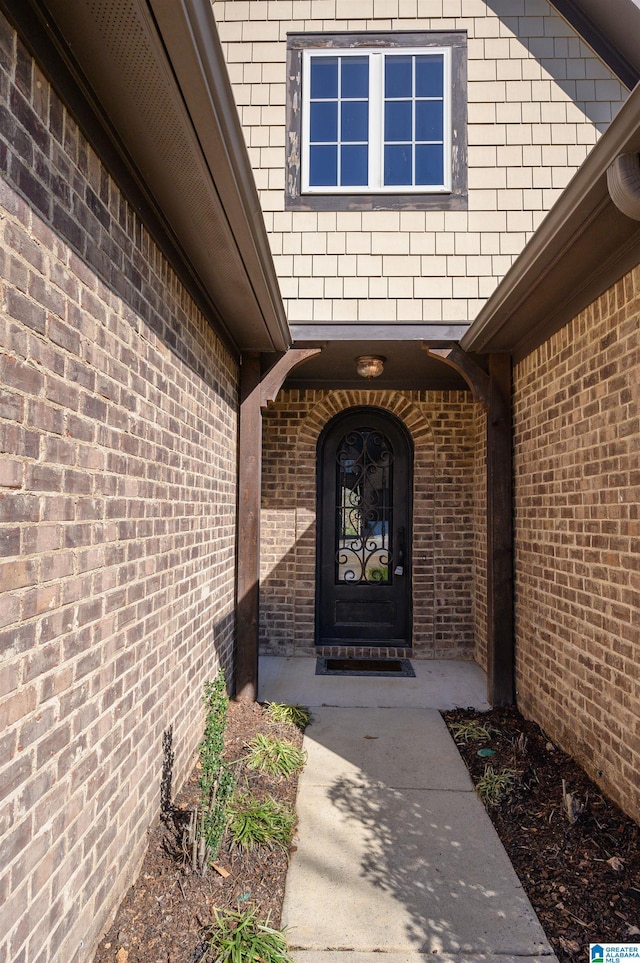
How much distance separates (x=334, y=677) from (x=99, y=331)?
3962 millimetres

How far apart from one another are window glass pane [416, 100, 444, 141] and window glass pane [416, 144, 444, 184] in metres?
0.08

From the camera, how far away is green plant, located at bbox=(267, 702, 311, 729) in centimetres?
407

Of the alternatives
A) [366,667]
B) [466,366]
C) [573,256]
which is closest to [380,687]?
[366,667]

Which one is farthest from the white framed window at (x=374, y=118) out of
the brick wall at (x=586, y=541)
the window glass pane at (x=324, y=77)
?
the brick wall at (x=586, y=541)

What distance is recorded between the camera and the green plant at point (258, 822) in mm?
2637

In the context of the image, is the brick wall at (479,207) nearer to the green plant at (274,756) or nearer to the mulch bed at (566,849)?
the green plant at (274,756)

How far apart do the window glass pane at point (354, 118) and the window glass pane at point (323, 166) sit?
183mm

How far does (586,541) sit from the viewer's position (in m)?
3.27

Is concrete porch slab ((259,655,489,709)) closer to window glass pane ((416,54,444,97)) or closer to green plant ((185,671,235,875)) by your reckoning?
green plant ((185,671,235,875))

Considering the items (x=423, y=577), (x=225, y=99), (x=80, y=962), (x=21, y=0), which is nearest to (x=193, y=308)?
→ (x=225, y=99)

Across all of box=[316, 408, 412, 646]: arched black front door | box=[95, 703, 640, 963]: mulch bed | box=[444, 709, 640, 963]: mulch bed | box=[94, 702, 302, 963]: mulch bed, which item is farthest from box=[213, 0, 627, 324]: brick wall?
box=[94, 702, 302, 963]: mulch bed

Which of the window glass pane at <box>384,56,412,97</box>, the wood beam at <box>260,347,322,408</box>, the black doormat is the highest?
the window glass pane at <box>384,56,412,97</box>

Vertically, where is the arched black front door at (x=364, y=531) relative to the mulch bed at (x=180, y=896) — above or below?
above

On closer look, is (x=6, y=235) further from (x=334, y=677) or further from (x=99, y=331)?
(x=334, y=677)
